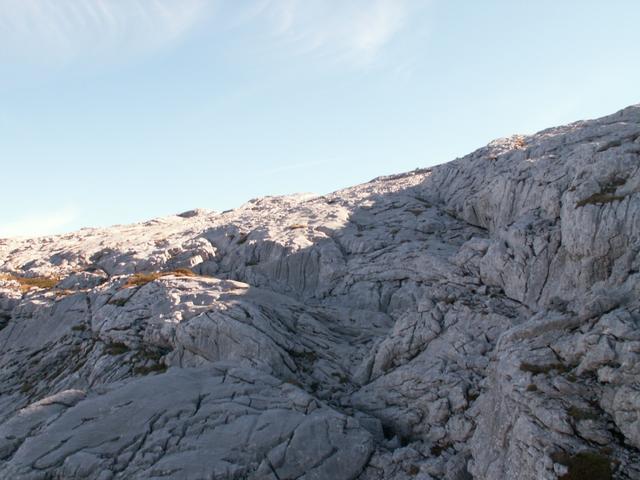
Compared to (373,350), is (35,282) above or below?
above

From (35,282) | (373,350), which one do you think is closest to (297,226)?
(373,350)

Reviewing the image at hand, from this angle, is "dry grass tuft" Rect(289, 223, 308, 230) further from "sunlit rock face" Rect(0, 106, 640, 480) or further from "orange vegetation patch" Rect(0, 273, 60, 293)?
"orange vegetation patch" Rect(0, 273, 60, 293)

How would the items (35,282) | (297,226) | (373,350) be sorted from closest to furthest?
(373,350) < (35,282) < (297,226)

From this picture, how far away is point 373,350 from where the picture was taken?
36344 mm

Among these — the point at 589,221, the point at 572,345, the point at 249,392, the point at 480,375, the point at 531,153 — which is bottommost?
the point at 480,375

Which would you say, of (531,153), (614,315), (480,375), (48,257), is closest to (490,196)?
(531,153)

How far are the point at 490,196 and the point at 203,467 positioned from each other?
44160 millimetres

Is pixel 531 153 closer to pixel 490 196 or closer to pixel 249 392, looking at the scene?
pixel 490 196

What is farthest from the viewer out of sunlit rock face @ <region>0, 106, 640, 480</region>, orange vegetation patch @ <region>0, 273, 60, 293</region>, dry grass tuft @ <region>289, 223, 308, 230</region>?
dry grass tuft @ <region>289, 223, 308, 230</region>

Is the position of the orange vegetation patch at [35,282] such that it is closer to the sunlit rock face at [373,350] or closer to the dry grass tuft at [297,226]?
the sunlit rock face at [373,350]

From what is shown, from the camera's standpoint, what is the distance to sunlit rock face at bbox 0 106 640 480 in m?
21.8

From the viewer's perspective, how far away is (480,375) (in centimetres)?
2931

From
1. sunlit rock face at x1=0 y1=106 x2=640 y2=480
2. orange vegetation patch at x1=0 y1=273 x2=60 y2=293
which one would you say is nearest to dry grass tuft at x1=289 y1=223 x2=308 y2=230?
sunlit rock face at x1=0 y1=106 x2=640 y2=480

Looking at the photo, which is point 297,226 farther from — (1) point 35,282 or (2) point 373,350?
(1) point 35,282
